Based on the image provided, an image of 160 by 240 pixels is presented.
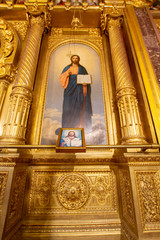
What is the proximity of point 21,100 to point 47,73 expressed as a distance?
52.5 inches

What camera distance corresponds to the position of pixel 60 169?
7.41 feet

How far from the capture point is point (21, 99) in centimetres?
238

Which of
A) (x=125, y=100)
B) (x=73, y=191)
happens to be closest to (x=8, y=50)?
(x=125, y=100)

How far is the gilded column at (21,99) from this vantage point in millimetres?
2112

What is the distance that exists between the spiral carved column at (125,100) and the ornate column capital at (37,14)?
2232 millimetres

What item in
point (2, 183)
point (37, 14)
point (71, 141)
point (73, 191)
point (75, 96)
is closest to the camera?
point (71, 141)

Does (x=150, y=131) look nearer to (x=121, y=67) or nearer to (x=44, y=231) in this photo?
(x=121, y=67)

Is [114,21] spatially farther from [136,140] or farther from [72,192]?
[72,192]

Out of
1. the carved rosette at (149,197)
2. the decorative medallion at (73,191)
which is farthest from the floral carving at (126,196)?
the decorative medallion at (73,191)

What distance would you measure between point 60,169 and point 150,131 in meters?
1.79

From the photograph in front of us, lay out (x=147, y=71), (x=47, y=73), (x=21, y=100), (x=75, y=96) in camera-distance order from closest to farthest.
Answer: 1. (x=21, y=100)
2. (x=147, y=71)
3. (x=75, y=96)
4. (x=47, y=73)

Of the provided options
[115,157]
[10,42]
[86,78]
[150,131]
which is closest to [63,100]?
[86,78]

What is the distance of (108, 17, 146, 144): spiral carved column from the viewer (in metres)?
2.11

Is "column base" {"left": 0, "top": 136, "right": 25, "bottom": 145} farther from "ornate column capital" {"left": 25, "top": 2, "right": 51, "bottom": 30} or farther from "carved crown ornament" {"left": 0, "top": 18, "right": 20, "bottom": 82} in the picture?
"ornate column capital" {"left": 25, "top": 2, "right": 51, "bottom": 30}
